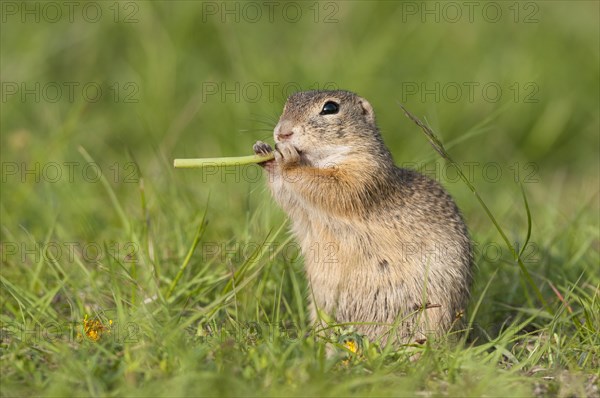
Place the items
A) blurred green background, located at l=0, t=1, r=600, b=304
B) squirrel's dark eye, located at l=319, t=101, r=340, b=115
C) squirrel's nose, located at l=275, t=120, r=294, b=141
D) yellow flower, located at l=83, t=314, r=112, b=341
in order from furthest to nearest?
blurred green background, located at l=0, t=1, r=600, b=304 < squirrel's dark eye, located at l=319, t=101, r=340, b=115 < squirrel's nose, located at l=275, t=120, r=294, b=141 < yellow flower, located at l=83, t=314, r=112, b=341

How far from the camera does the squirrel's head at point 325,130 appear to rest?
14.9 feet

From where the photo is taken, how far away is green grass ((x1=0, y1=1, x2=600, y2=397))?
11.6 ft

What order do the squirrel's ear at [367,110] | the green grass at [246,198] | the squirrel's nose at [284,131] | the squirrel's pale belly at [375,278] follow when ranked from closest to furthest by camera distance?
the green grass at [246,198] < the squirrel's pale belly at [375,278] < the squirrel's nose at [284,131] < the squirrel's ear at [367,110]

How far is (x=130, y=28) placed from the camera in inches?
332

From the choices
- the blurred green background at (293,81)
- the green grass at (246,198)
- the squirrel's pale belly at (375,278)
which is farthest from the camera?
the blurred green background at (293,81)

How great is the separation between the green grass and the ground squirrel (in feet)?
0.90

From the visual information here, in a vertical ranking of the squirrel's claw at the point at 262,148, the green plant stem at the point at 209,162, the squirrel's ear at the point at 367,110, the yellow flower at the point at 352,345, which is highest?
the squirrel's ear at the point at 367,110

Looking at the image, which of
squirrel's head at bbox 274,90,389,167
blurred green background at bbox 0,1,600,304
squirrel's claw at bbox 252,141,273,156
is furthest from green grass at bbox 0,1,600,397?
squirrel's head at bbox 274,90,389,167

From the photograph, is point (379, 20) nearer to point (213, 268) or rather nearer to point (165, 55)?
point (165, 55)

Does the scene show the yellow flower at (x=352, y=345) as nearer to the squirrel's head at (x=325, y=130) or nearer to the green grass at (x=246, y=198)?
the green grass at (x=246, y=198)

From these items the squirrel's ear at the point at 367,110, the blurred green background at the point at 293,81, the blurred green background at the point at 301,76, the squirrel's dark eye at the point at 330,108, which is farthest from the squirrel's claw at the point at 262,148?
the blurred green background at the point at 301,76

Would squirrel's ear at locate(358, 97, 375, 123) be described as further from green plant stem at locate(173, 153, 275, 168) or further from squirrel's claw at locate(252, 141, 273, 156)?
green plant stem at locate(173, 153, 275, 168)

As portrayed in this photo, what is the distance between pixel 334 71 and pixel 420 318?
3.74 metres

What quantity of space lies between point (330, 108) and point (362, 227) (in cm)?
67
